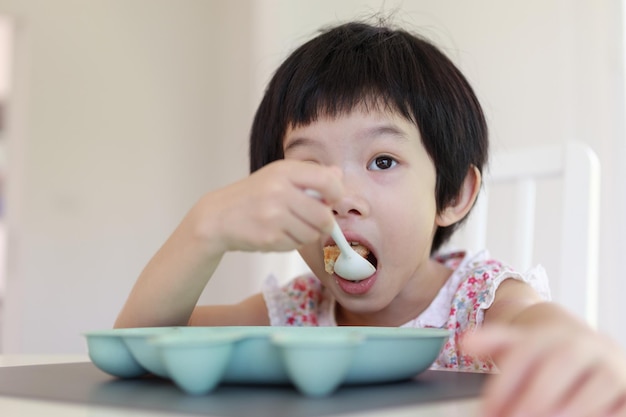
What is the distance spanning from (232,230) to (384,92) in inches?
15.9

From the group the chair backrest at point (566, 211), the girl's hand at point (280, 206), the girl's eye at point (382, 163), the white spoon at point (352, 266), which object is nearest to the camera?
the girl's hand at point (280, 206)

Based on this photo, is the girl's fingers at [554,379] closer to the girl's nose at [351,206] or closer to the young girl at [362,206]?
the young girl at [362,206]

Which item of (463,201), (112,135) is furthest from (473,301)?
(112,135)

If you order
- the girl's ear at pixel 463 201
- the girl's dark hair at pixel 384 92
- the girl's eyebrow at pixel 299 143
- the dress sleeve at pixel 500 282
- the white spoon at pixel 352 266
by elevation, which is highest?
the girl's dark hair at pixel 384 92

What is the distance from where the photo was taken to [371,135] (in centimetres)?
87

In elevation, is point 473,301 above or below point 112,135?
Result: below

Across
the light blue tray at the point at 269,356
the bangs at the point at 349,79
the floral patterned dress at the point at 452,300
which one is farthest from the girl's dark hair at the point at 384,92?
the light blue tray at the point at 269,356

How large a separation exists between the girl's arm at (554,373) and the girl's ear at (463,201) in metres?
0.62

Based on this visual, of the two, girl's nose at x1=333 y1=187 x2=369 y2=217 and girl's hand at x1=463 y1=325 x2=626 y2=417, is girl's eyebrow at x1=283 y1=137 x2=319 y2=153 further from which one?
girl's hand at x1=463 y1=325 x2=626 y2=417

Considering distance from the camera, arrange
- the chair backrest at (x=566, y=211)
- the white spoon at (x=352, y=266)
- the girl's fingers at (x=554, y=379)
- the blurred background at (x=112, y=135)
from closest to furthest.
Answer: the girl's fingers at (x=554, y=379)
the white spoon at (x=352, y=266)
the chair backrest at (x=566, y=211)
the blurred background at (x=112, y=135)

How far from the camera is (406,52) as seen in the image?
0.98m

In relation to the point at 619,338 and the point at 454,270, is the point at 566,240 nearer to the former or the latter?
the point at 454,270

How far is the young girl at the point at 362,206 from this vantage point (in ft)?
1.82

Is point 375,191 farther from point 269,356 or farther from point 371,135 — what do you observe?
point 269,356
